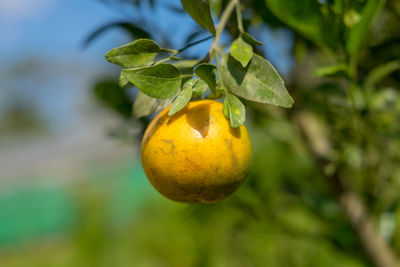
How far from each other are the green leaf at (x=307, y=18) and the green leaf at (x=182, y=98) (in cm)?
21

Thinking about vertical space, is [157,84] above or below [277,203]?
above

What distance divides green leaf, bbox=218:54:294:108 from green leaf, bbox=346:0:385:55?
0.72ft

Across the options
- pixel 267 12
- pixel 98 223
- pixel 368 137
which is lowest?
pixel 98 223

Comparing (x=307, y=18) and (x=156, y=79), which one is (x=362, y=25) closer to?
(x=307, y=18)

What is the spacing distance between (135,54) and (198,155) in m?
0.13

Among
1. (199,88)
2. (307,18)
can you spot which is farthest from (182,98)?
(307,18)

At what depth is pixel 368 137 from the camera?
805 millimetres

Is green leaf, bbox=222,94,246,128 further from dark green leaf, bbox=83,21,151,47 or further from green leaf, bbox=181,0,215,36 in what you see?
dark green leaf, bbox=83,21,151,47

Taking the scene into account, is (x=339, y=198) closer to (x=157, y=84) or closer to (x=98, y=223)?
(x=157, y=84)

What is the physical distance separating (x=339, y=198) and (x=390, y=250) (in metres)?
0.19

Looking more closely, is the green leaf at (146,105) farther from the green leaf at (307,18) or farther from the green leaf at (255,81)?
the green leaf at (307,18)

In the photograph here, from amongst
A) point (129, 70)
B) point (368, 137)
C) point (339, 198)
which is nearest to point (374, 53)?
point (368, 137)

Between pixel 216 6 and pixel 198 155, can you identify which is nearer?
pixel 198 155

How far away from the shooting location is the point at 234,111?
1.46ft
